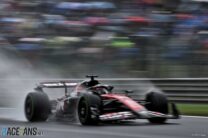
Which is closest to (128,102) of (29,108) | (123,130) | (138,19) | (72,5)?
(123,130)

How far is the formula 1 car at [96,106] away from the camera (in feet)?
27.7

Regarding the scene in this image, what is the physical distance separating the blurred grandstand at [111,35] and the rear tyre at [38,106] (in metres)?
4.94

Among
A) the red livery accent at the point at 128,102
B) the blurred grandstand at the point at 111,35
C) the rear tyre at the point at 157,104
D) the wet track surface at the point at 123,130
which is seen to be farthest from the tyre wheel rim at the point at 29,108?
the blurred grandstand at the point at 111,35

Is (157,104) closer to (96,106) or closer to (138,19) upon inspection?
(96,106)

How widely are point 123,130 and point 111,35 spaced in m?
8.01

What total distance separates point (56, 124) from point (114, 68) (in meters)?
5.90

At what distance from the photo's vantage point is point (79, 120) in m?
8.92

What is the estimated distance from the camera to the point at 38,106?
9414 millimetres

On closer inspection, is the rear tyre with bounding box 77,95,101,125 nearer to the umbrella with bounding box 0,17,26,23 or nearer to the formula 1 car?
the formula 1 car

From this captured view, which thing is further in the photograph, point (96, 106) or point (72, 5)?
point (72, 5)

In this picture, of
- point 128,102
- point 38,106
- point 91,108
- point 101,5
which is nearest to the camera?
point 91,108

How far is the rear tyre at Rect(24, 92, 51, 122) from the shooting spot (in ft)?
30.8

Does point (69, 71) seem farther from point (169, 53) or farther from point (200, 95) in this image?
point (200, 95)

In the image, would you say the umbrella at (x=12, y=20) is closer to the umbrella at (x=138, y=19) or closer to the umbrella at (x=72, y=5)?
the umbrella at (x=72, y=5)
